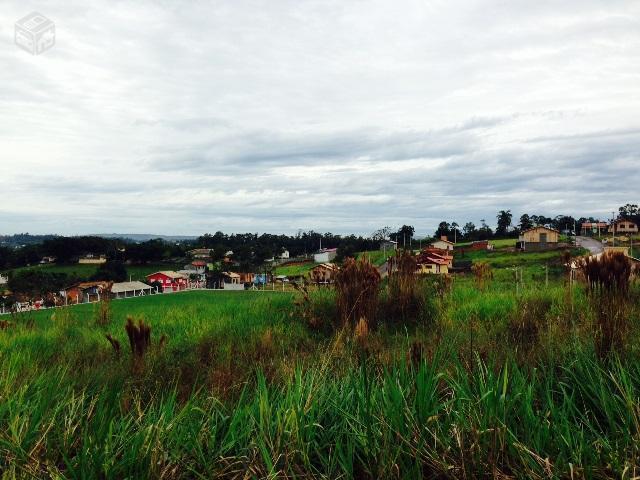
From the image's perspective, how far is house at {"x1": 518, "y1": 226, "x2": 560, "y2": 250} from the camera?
207 ft

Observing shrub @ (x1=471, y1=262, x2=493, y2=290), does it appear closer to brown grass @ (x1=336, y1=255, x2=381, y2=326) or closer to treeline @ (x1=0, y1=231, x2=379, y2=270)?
brown grass @ (x1=336, y1=255, x2=381, y2=326)

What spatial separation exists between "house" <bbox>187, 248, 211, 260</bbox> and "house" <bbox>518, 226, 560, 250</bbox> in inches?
2554

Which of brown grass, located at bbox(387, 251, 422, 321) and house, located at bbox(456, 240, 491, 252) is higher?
brown grass, located at bbox(387, 251, 422, 321)

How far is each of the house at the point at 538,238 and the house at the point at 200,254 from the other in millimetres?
64869

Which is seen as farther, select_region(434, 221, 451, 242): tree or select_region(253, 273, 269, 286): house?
select_region(434, 221, 451, 242): tree

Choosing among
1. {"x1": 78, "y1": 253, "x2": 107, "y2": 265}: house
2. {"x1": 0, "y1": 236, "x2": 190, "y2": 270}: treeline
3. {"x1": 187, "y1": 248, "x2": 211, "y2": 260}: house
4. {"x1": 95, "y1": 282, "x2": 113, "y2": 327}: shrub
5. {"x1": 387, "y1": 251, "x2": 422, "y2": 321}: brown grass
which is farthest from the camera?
{"x1": 187, "y1": 248, "x2": 211, "y2": 260}: house

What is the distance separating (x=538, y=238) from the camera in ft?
213

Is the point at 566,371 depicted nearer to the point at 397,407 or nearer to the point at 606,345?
the point at 606,345

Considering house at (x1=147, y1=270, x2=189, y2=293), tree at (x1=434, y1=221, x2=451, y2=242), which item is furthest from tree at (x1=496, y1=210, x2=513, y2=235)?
house at (x1=147, y1=270, x2=189, y2=293)

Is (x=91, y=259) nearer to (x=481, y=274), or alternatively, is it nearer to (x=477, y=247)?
(x=477, y=247)

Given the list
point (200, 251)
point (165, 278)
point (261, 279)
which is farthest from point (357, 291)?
point (200, 251)

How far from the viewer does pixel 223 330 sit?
6.69m

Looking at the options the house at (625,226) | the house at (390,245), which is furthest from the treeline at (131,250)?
the house at (390,245)

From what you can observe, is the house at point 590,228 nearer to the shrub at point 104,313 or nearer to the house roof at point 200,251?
the house roof at point 200,251
